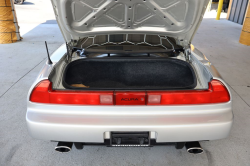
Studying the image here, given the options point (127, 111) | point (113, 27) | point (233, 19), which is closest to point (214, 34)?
point (233, 19)

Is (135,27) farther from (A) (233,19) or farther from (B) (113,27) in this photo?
(A) (233,19)

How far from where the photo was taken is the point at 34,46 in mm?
5410

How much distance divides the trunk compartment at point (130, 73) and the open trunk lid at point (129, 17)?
27 cm

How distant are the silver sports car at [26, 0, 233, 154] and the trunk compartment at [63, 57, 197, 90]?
1 cm

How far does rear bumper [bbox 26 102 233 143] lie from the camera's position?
132 cm

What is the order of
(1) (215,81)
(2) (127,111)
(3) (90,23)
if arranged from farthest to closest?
(3) (90,23), (1) (215,81), (2) (127,111)

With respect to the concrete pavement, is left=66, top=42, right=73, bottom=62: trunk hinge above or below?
above

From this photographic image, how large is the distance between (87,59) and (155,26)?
0.74m

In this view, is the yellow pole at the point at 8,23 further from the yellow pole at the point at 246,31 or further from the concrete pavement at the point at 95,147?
the yellow pole at the point at 246,31

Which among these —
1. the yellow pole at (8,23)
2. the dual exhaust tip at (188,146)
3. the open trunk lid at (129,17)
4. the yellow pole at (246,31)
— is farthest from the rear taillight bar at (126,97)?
the yellow pole at (246,31)

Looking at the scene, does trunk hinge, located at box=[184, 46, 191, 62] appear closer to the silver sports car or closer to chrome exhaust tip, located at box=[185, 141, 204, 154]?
the silver sports car

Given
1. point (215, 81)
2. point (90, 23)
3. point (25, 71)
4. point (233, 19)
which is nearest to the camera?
point (215, 81)

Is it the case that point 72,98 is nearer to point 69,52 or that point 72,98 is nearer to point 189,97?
point 69,52

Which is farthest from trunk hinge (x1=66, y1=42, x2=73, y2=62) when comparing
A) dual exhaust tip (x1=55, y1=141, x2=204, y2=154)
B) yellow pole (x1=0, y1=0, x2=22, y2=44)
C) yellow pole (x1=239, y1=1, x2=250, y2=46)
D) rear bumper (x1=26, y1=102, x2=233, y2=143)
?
yellow pole (x1=239, y1=1, x2=250, y2=46)
